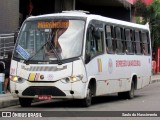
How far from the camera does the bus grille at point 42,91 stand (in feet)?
51.0

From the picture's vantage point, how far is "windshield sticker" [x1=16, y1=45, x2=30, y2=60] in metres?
16.1

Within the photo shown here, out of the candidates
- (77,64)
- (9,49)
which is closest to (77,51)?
(77,64)

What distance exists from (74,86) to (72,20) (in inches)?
85.4

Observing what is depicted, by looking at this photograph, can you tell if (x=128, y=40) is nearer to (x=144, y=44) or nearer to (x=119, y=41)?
(x=119, y=41)

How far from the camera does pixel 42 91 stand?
616 inches

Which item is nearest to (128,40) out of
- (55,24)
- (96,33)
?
(96,33)

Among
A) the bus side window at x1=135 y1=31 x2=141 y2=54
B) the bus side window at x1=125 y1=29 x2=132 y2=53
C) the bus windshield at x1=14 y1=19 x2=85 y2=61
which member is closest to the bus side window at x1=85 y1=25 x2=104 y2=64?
the bus windshield at x1=14 y1=19 x2=85 y2=61

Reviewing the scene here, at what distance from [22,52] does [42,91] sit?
1.44 meters

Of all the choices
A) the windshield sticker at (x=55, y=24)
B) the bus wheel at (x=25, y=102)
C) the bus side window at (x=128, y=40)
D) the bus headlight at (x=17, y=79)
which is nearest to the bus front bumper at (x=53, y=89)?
the bus headlight at (x=17, y=79)

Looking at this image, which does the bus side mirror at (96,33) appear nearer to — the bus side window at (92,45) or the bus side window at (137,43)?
the bus side window at (92,45)

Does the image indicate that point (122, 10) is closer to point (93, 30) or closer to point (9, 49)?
point (9, 49)

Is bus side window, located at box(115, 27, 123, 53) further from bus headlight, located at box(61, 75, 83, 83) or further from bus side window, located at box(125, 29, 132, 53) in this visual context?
bus headlight, located at box(61, 75, 83, 83)

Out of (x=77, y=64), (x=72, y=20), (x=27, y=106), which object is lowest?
Result: (x=27, y=106)

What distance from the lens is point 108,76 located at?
712 inches
